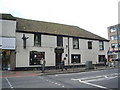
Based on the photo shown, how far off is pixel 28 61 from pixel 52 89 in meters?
14.1

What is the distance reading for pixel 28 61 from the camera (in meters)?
24.7

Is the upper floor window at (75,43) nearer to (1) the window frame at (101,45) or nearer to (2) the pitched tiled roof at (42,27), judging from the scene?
(2) the pitched tiled roof at (42,27)

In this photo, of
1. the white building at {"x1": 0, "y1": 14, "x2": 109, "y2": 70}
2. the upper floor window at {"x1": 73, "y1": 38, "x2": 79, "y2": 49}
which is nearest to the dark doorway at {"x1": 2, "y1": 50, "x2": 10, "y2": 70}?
the white building at {"x1": 0, "y1": 14, "x2": 109, "y2": 70}

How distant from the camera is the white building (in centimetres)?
2380

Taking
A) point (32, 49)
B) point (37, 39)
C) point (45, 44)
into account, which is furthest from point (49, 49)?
point (32, 49)

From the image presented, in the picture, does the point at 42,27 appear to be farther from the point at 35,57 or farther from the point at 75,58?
the point at 75,58

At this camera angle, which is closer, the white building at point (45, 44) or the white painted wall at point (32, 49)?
the white building at point (45, 44)

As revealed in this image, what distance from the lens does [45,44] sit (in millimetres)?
26297

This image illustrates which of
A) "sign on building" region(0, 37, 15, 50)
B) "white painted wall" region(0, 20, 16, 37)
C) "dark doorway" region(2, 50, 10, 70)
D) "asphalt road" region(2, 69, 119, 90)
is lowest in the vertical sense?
"asphalt road" region(2, 69, 119, 90)

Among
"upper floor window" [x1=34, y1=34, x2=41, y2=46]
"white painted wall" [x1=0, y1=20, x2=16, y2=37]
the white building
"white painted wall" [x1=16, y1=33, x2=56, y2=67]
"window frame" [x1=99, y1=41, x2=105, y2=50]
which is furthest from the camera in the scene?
"window frame" [x1=99, y1=41, x2=105, y2=50]

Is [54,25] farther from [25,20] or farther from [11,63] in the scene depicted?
[11,63]

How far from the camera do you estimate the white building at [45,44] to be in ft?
78.1

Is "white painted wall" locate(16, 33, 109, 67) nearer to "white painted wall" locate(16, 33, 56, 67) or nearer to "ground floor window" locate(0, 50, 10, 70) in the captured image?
"white painted wall" locate(16, 33, 56, 67)

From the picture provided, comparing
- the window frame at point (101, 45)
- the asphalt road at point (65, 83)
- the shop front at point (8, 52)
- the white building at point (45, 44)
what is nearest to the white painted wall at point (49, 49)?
the white building at point (45, 44)
